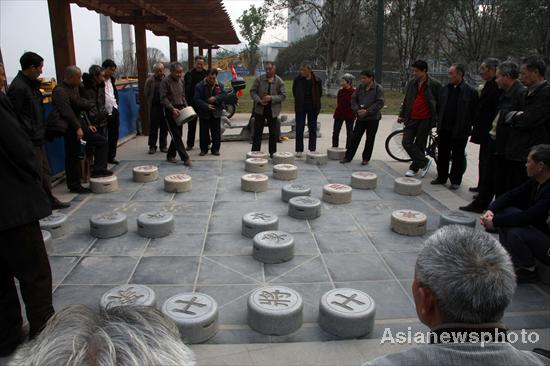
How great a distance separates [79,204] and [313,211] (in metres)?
3.19

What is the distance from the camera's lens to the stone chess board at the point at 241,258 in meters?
3.50

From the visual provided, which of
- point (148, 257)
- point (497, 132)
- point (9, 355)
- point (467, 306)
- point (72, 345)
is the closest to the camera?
point (72, 345)

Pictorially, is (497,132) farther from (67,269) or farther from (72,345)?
(72,345)

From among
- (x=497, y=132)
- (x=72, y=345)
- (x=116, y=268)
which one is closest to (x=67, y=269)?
(x=116, y=268)

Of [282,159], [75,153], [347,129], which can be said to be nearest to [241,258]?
[75,153]

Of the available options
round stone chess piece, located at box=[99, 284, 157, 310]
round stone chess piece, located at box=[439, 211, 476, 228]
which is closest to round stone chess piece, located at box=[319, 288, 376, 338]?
round stone chess piece, located at box=[99, 284, 157, 310]

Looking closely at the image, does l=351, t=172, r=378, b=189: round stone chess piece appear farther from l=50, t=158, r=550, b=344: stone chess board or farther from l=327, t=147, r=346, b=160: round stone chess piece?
l=327, t=147, r=346, b=160: round stone chess piece

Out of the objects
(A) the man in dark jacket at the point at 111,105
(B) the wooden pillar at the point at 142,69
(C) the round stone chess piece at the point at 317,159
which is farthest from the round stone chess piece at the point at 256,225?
(B) the wooden pillar at the point at 142,69

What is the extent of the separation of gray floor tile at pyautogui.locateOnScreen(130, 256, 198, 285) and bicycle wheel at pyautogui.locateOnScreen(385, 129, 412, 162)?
591cm

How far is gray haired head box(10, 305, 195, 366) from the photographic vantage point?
0.89 m

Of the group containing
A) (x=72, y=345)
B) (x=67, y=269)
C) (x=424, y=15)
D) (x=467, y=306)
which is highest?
(x=424, y=15)

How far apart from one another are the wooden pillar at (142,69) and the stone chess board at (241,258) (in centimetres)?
502

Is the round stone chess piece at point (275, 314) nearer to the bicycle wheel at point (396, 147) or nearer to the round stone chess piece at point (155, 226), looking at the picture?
the round stone chess piece at point (155, 226)

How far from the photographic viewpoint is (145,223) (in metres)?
4.85
